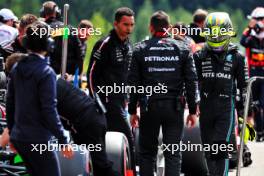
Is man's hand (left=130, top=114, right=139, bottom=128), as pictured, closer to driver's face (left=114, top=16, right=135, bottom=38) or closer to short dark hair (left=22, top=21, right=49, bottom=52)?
driver's face (left=114, top=16, right=135, bottom=38)

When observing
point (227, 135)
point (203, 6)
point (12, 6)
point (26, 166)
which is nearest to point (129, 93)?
point (227, 135)

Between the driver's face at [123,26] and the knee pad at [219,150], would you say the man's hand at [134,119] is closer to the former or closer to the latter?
the knee pad at [219,150]

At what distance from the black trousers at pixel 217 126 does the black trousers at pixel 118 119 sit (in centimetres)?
81

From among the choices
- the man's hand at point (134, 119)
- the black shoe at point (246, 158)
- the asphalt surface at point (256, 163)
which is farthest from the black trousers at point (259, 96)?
the man's hand at point (134, 119)

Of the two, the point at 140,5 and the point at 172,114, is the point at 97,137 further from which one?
the point at 140,5

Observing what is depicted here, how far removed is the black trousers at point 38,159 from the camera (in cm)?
779

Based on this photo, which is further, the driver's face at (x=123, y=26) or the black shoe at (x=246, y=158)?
the black shoe at (x=246, y=158)

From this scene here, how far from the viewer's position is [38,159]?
7.80 metres

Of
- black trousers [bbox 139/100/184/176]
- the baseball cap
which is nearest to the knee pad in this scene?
black trousers [bbox 139/100/184/176]

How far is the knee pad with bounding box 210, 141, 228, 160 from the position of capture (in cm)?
1011

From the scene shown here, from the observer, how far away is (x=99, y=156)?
9.17 meters

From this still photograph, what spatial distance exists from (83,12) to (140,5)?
19.7 metres

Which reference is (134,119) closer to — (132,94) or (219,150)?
(132,94)

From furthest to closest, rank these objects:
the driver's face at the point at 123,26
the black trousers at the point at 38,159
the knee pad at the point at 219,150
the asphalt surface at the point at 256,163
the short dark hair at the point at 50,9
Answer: the short dark hair at the point at 50,9 → the asphalt surface at the point at 256,163 → the driver's face at the point at 123,26 → the knee pad at the point at 219,150 → the black trousers at the point at 38,159
